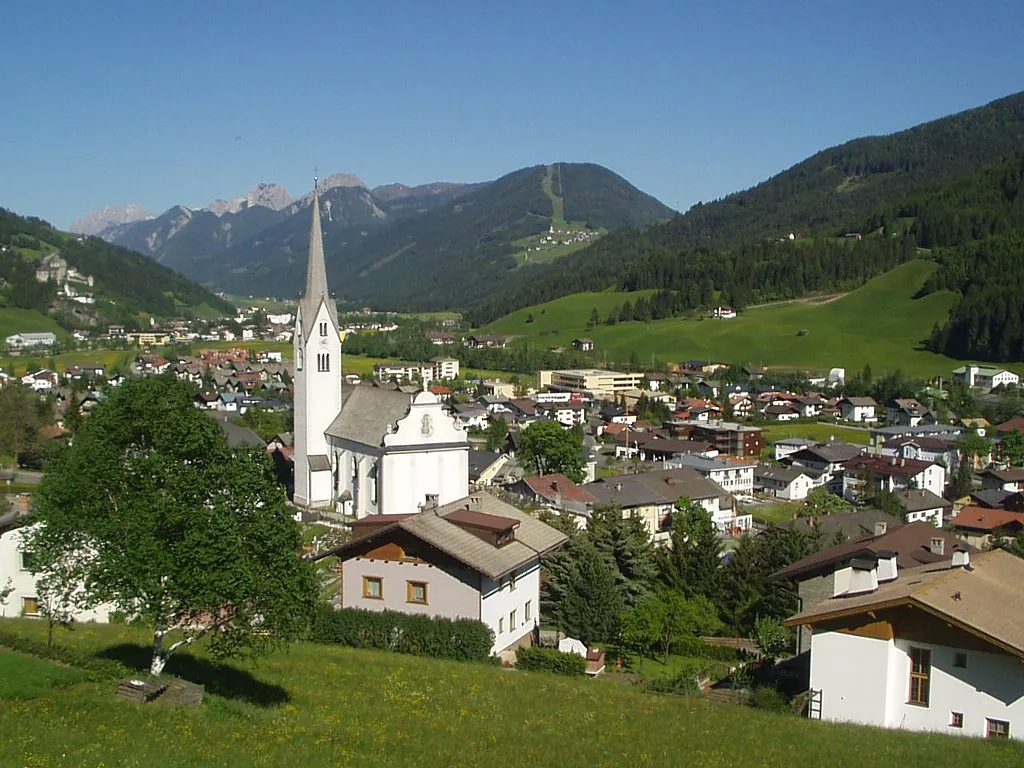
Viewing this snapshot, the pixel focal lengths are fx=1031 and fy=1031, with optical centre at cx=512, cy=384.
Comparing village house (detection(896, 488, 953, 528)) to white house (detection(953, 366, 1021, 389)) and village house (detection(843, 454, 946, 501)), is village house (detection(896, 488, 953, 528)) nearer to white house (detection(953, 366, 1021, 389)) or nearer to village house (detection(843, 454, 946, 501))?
village house (detection(843, 454, 946, 501))

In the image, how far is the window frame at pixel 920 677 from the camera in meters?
14.9

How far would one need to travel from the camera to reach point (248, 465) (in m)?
13.8

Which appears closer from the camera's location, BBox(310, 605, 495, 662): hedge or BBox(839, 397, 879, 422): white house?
BBox(310, 605, 495, 662): hedge

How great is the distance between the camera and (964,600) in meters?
15.0

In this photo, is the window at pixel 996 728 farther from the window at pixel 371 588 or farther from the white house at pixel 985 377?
the white house at pixel 985 377

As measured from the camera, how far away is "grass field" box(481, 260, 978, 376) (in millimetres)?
128375

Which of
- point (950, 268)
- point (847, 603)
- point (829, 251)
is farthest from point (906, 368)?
point (847, 603)

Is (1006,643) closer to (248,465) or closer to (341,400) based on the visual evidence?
(248,465)

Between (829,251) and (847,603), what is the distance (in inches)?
6637

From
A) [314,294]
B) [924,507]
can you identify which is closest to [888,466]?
[924,507]

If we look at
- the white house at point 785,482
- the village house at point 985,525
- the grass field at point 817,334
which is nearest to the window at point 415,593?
the village house at point 985,525

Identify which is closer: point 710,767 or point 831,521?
point 710,767

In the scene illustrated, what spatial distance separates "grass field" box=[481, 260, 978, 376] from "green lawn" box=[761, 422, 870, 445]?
34.8 meters

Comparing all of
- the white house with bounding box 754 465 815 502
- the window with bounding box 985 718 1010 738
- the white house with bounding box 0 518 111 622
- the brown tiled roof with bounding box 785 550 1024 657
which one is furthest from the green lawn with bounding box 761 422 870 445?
the window with bounding box 985 718 1010 738
